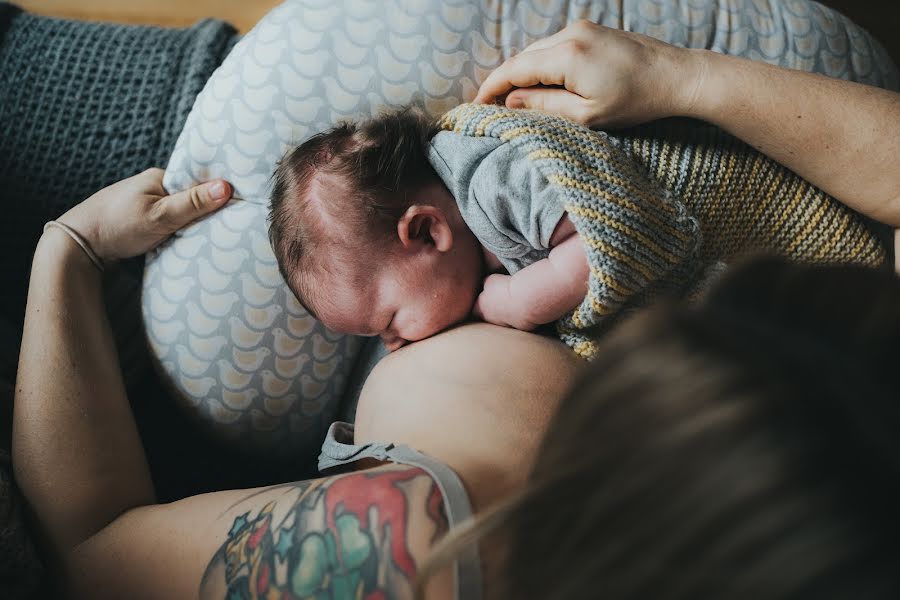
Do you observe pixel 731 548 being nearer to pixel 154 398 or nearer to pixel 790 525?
pixel 790 525

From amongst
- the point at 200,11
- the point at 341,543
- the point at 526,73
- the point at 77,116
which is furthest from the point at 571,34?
the point at 200,11

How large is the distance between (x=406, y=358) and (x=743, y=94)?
0.58m

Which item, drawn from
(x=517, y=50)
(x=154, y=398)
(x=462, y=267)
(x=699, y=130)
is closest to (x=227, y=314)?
(x=154, y=398)

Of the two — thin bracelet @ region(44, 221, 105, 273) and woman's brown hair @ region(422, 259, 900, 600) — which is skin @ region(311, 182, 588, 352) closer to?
thin bracelet @ region(44, 221, 105, 273)

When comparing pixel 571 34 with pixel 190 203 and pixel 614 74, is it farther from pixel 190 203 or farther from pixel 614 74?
pixel 190 203

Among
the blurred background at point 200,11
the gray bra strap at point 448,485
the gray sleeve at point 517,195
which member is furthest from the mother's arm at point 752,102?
the blurred background at point 200,11

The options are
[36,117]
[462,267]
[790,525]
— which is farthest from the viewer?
[36,117]

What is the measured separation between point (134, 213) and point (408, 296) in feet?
1.51

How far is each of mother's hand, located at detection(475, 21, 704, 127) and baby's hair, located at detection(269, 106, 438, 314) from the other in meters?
0.23

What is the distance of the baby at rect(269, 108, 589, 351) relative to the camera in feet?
3.01

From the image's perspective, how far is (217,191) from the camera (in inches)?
42.1

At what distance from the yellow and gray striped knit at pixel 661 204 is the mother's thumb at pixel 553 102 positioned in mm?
29

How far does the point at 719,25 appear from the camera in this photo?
1.10 m

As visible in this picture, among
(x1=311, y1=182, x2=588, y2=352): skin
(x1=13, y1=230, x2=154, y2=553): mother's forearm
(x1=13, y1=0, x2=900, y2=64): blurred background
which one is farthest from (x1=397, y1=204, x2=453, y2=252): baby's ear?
(x1=13, y1=0, x2=900, y2=64): blurred background
